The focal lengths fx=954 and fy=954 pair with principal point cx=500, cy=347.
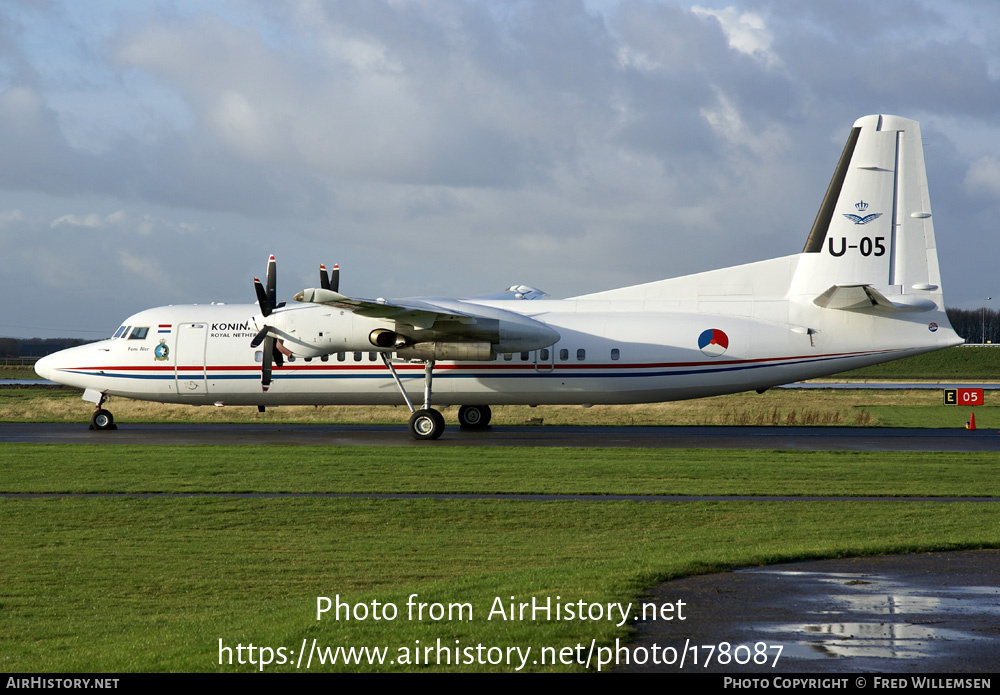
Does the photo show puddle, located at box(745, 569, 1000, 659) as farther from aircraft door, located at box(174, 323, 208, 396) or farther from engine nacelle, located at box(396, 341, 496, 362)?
aircraft door, located at box(174, 323, 208, 396)

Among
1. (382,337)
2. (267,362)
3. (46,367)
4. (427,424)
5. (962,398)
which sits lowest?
(427,424)

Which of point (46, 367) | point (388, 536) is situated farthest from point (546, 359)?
point (46, 367)

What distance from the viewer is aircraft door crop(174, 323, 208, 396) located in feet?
97.9

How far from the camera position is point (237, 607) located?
988 centimetres

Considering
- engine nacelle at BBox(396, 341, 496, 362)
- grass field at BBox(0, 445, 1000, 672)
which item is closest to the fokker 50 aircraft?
engine nacelle at BBox(396, 341, 496, 362)

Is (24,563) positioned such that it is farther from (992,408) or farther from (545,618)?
(992,408)

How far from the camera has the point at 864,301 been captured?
86.4ft

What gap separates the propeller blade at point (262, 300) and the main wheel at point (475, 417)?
7.48 metres

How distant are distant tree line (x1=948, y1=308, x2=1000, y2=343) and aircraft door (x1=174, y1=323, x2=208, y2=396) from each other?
5745 inches

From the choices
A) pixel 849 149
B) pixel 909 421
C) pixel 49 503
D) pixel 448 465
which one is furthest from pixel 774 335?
pixel 49 503

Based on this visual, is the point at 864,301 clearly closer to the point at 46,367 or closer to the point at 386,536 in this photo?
the point at 386,536

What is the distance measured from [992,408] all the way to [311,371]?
1323 inches

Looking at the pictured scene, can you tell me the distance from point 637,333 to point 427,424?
6.71 metres

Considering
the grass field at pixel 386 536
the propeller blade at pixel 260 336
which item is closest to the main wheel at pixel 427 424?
the grass field at pixel 386 536
